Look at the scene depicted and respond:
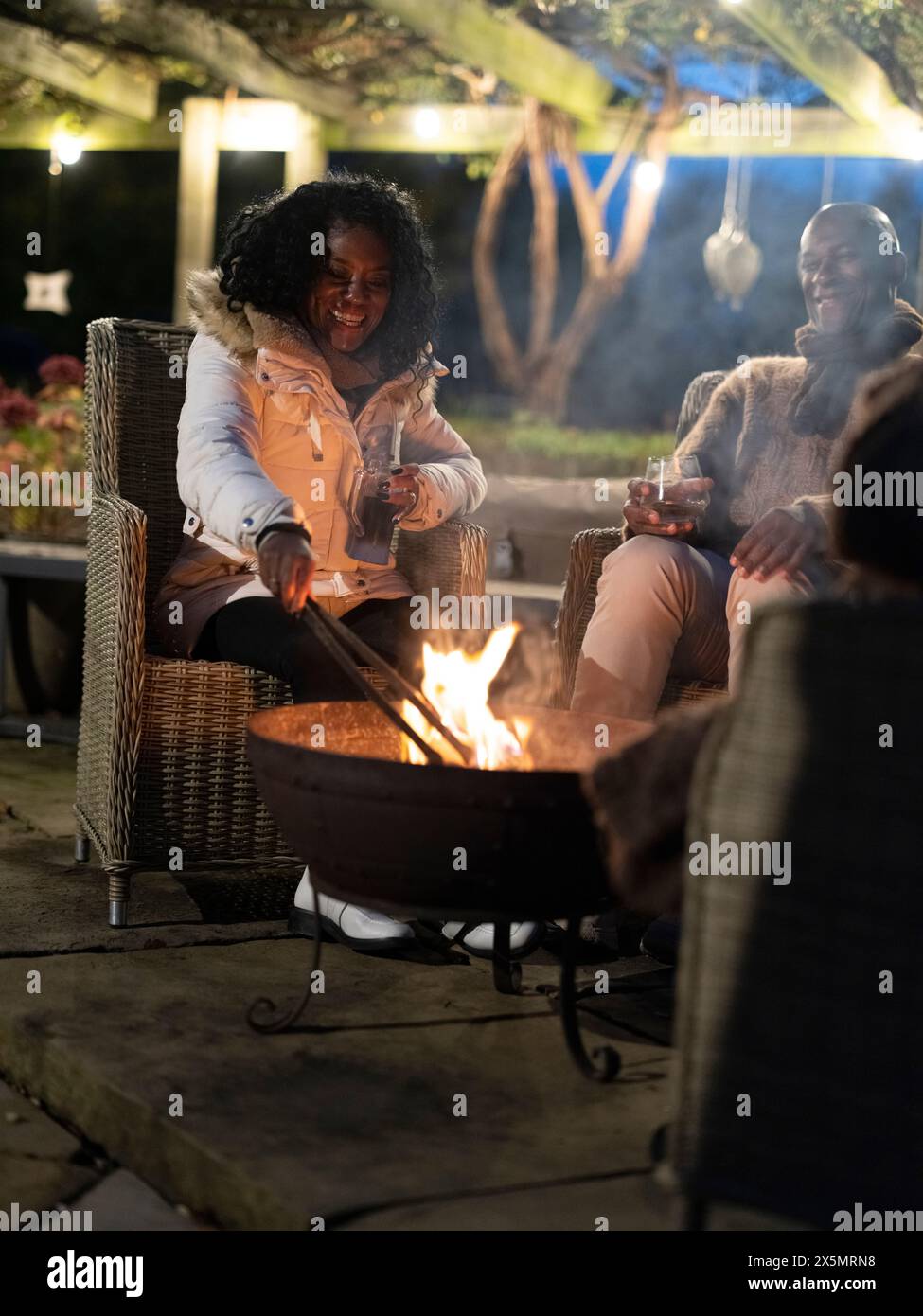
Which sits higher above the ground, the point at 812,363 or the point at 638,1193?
the point at 812,363

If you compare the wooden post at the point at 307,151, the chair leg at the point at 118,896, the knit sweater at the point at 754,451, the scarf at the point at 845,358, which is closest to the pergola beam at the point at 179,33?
the wooden post at the point at 307,151

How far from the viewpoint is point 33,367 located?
27.8 ft

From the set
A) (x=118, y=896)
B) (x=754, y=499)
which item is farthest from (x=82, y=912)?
(x=754, y=499)

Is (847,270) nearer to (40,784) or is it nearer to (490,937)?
(490,937)

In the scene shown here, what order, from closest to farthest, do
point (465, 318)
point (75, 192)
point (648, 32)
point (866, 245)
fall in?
1. point (866, 245)
2. point (648, 32)
3. point (75, 192)
4. point (465, 318)

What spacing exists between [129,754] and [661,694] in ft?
3.34

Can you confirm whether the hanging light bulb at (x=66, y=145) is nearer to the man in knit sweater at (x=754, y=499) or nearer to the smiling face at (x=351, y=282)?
the smiling face at (x=351, y=282)

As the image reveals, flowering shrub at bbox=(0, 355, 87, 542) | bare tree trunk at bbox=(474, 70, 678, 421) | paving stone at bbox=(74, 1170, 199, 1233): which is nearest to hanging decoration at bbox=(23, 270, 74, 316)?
flowering shrub at bbox=(0, 355, 87, 542)

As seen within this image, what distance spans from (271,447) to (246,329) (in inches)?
9.0

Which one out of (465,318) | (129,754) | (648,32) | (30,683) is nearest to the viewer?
(129,754)

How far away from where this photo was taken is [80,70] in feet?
29.3

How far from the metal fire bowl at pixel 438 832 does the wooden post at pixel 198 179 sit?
8496mm
